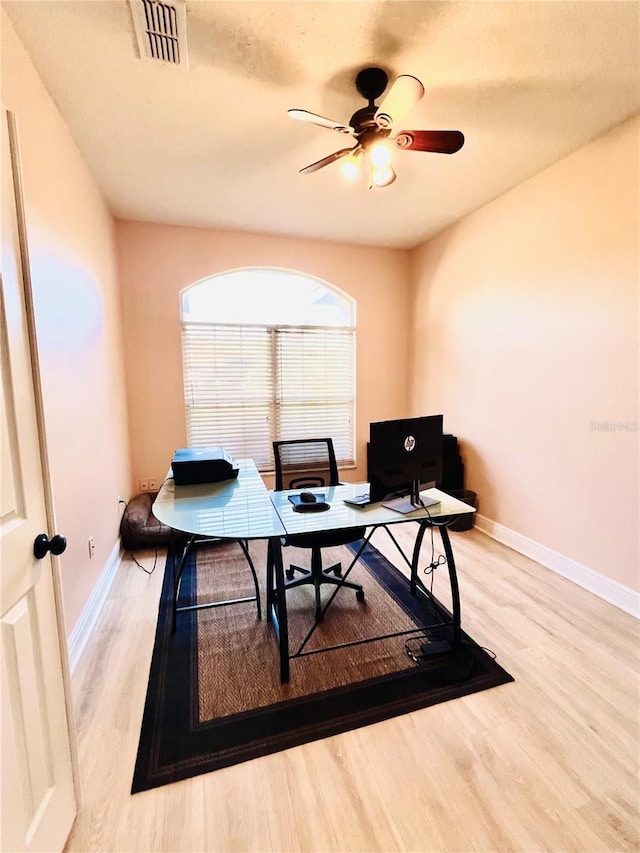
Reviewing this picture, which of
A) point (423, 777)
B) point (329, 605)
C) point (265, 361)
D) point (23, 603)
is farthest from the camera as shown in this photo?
point (265, 361)

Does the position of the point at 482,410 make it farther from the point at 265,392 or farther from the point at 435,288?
the point at 265,392

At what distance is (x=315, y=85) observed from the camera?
1.88 m

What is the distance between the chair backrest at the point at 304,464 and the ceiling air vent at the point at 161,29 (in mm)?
2061

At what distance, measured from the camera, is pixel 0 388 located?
0.93 meters

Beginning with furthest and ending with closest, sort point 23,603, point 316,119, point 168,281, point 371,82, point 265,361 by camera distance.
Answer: point 265,361 < point 168,281 < point 371,82 < point 316,119 < point 23,603

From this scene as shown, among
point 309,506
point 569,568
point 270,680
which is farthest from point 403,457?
point 569,568

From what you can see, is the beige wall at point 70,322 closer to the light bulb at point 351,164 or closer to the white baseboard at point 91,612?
Answer: the white baseboard at point 91,612

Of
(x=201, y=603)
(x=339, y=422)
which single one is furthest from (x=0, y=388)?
(x=339, y=422)

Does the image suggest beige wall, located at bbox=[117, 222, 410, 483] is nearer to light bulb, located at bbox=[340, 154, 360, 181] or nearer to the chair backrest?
the chair backrest

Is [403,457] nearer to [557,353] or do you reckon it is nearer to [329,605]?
[329,605]

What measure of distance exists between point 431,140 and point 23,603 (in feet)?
8.22

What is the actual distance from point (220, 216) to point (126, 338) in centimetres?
149

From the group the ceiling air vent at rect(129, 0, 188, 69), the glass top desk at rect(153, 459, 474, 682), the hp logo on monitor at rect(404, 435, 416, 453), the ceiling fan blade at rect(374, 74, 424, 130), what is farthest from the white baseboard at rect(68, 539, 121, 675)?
the ceiling fan blade at rect(374, 74, 424, 130)

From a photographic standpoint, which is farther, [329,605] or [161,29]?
[329,605]
